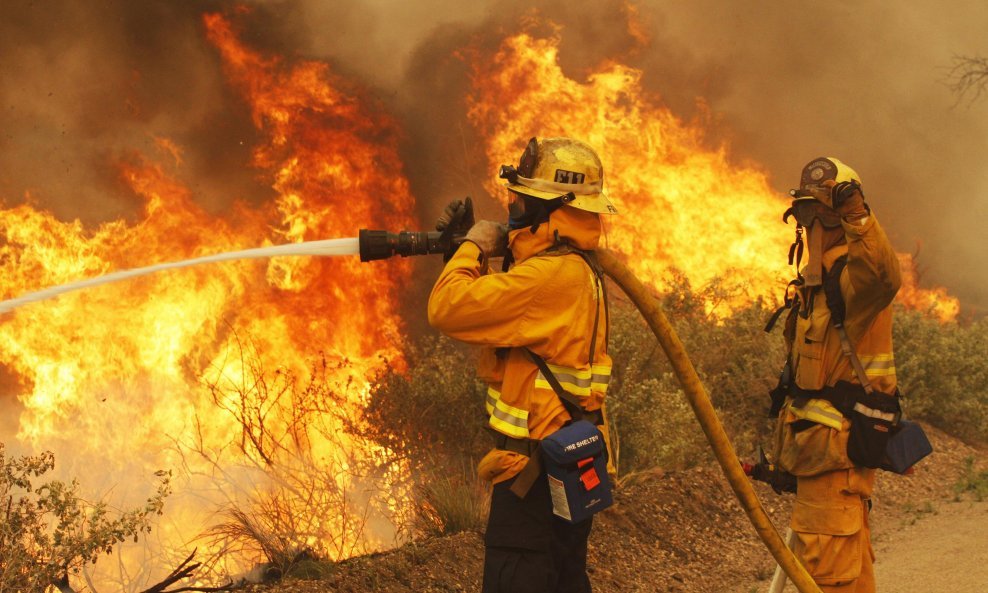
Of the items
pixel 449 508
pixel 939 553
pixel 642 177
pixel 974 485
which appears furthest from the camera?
pixel 642 177

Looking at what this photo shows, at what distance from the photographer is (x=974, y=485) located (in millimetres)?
7504

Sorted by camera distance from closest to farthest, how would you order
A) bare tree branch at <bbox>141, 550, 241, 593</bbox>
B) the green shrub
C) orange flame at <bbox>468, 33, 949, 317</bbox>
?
bare tree branch at <bbox>141, 550, 241, 593</bbox> < the green shrub < orange flame at <bbox>468, 33, 949, 317</bbox>

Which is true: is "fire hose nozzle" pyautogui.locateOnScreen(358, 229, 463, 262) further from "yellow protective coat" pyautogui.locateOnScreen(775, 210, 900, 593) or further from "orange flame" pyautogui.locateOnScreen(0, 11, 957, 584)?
"orange flame" pyautogui.locateOnScreen(0, 11, 957, 584)

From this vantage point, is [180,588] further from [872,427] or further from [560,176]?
[872,427]

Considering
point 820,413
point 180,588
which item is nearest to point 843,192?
point 820,413

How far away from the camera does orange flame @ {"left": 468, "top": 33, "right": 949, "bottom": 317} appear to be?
11.1 m

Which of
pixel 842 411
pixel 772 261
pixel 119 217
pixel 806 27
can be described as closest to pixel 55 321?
pixel 119 217

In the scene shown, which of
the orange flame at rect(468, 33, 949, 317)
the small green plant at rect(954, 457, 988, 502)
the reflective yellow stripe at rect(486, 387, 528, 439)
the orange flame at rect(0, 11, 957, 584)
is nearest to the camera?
the reflective yellow stripe at rect(486, 387, 528, 439)

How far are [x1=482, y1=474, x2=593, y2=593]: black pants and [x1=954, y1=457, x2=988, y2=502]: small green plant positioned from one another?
5.46 metres

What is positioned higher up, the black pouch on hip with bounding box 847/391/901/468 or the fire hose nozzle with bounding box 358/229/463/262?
the fire hose nozzle with bounding box 358/229/463/262

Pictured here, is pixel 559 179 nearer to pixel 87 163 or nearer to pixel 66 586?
pixel 66 586

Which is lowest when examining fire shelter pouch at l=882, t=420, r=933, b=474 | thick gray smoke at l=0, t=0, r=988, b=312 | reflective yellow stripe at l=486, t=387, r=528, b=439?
fire shelter pouch at l=882, t=420, r=933, b=474

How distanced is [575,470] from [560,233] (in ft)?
2.86

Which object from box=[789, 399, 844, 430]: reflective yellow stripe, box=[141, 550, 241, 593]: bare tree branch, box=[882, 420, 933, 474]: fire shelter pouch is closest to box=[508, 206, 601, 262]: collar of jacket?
box=[789, 399, 844, 430]: reflective yellow stripe
